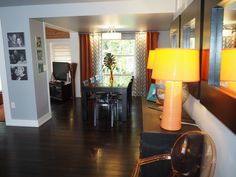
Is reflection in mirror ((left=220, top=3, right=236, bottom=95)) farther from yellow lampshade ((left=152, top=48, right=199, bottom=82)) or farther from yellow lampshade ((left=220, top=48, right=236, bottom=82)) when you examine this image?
yellow lampshade ((left=152, top=48, right=199, bottom=82))

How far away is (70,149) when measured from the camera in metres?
3.09

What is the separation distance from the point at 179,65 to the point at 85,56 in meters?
5.51

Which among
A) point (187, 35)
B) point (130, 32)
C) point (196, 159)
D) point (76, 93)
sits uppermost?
point (130, 32)

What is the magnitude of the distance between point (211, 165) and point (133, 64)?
576 centimetres

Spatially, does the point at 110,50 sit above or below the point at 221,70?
above

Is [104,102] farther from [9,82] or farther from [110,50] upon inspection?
[110,50]

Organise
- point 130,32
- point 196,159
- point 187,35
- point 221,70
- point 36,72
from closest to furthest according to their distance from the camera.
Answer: point 221,70 < point 196,159 < point 187,35 < point 36,72 < point 130,32

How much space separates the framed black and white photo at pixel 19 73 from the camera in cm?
394

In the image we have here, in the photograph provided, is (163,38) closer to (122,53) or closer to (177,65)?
(122,53)

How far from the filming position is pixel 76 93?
274 inches

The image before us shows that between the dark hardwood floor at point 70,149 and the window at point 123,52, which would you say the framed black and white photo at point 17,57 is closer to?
the dark hardwood floor at point 70,149

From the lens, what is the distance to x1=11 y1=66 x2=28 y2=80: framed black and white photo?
3.94 meters

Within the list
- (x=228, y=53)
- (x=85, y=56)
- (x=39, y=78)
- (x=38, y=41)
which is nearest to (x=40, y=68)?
(x=39, y=78)

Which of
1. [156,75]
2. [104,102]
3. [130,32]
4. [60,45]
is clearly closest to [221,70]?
[156,75]
